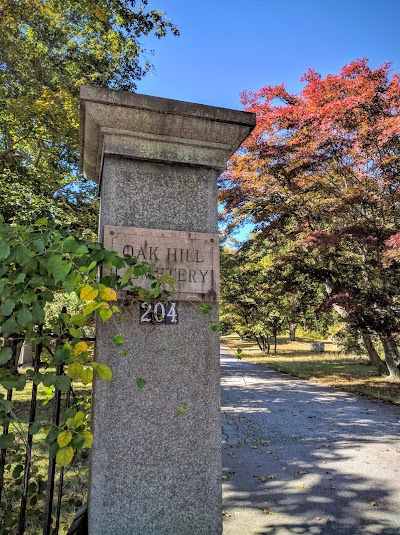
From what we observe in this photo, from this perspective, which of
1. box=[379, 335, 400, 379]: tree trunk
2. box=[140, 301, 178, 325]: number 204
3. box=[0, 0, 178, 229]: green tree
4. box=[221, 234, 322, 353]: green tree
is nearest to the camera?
box=[140, 301, 178, 325]: number 204

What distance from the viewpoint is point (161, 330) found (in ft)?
5.99

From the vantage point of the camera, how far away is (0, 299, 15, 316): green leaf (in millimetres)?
1260

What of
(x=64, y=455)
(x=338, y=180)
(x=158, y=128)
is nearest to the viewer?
(x=64, y=455)

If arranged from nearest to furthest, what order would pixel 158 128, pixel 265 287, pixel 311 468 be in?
pixel 158 128 → pixel 311 468 → pixel 265 287

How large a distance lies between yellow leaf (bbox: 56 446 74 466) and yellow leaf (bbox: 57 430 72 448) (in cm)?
2

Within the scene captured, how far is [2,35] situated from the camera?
23.9ft

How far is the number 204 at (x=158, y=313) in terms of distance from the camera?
1.81m

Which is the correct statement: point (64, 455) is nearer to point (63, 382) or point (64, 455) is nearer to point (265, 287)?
point (63, 382)

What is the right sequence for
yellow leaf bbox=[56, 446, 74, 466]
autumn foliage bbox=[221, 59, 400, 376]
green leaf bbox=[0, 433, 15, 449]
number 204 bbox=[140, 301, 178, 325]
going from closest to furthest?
yellow leaf bbox=[56, 446, 74, 466]
green leaf bbox=[0, 433, 15, 449]
number 204 bbox=[140, 301, 178, 325]
autumn foliage bbox=[221, 59, 400, 376]

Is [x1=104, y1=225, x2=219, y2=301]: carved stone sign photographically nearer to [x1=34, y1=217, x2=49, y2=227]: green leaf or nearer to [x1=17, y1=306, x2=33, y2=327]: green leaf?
[x1=34, y1=217, x2=49, y2=227]: green leaf

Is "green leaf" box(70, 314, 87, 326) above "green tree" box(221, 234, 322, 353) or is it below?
below

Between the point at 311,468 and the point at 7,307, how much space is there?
4270mm

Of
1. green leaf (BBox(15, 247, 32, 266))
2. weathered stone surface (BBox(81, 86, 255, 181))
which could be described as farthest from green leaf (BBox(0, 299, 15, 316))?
weathered stone surface (BBox(81, 86, 255, 181))

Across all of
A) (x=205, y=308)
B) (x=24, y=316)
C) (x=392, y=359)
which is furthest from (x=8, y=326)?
(x=392, y=359)
